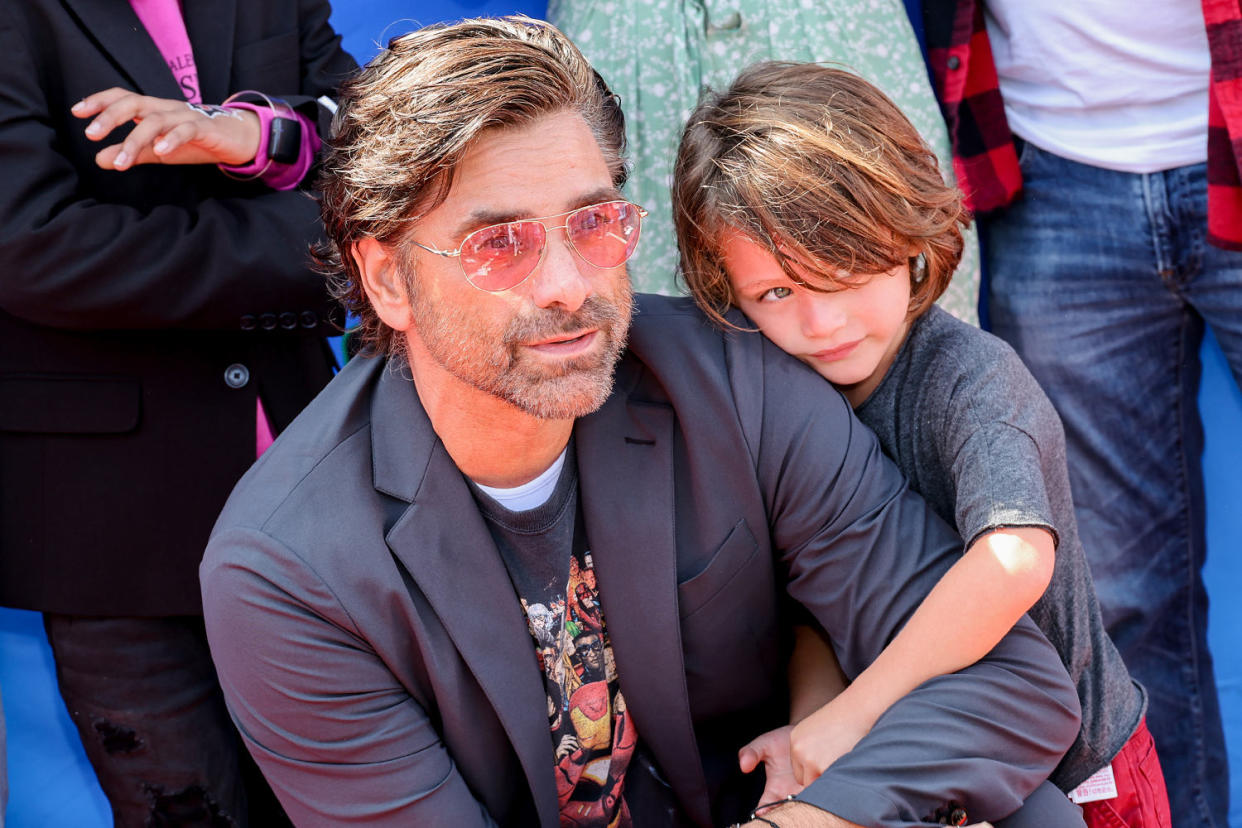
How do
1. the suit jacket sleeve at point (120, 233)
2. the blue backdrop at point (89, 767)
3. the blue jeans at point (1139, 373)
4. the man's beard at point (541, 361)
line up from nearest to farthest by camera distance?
the man's beard at point (541, 361) → the suit jacket sleeve at point (120, 233) → the blue jeans at point (1139, 373) → the blue backdrop at point (89, 767)

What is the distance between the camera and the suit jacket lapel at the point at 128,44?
2.31 metres

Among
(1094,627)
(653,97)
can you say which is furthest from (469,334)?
(1094,627)

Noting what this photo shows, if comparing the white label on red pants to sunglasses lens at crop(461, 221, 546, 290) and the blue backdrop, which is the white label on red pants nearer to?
the blue backdrop

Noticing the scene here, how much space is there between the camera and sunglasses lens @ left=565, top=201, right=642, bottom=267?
2090 mm

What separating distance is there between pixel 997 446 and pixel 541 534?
803mm

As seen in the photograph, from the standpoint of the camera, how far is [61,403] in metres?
2.38

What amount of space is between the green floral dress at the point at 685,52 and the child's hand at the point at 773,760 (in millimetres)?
1012

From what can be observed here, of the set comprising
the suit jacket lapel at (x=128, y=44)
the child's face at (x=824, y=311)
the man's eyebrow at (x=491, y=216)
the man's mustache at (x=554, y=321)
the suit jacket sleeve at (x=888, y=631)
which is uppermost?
the suit jacket lapel at (x=128, y=44)

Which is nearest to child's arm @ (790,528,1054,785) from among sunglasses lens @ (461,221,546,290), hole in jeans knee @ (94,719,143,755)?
sunglasses lens @ (461,221,546,290)

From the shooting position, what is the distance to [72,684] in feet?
8.29

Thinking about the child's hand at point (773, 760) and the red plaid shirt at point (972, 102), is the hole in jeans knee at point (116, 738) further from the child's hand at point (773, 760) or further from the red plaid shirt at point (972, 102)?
the red plaid shirt at point (972, 102)

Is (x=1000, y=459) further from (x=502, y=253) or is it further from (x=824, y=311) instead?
(x=502, y=253)

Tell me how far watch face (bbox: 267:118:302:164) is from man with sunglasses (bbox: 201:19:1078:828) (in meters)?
0.16

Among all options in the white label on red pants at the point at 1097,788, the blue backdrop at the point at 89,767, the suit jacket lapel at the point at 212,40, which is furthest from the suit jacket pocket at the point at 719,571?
the blue backdrop at the point at 89,767
